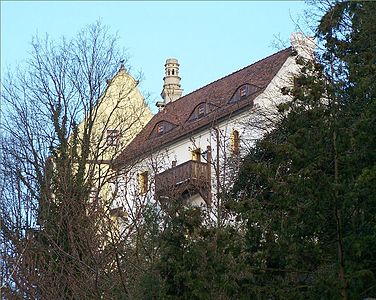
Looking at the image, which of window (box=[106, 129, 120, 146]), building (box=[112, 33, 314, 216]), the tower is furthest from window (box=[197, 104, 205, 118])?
window (box=[106, 129, 120, 146])

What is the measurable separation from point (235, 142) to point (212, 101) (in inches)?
388

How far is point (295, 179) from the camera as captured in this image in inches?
625

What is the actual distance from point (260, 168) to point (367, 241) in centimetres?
229

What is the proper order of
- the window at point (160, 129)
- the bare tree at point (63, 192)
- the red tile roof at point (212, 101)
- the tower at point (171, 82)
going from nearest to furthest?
the bare tree at point (63, 192) → the red tile roof at point (212, 101) → the window at point (160, 129) → the tower at point (171, 82)

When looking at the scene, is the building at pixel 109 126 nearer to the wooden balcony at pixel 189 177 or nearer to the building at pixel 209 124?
the building at pixel 209 124

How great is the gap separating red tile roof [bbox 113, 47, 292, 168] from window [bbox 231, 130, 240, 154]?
3.00ft

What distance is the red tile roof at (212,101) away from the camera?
136 feet

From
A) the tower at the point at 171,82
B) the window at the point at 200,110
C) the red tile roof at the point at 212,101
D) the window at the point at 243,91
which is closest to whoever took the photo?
the red tile roof at the point at 212,101

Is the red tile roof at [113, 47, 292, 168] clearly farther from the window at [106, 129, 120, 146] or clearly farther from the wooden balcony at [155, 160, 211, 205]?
the window at [106, 129, 120, 146]

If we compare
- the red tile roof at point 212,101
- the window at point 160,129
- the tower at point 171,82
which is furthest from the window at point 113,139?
the tower at point 171,82

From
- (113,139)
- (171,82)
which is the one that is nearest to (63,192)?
(113,139)

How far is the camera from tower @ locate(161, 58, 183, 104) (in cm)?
5466

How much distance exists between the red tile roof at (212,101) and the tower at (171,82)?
312cm

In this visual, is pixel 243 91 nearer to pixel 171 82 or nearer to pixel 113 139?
pixel 113 139
